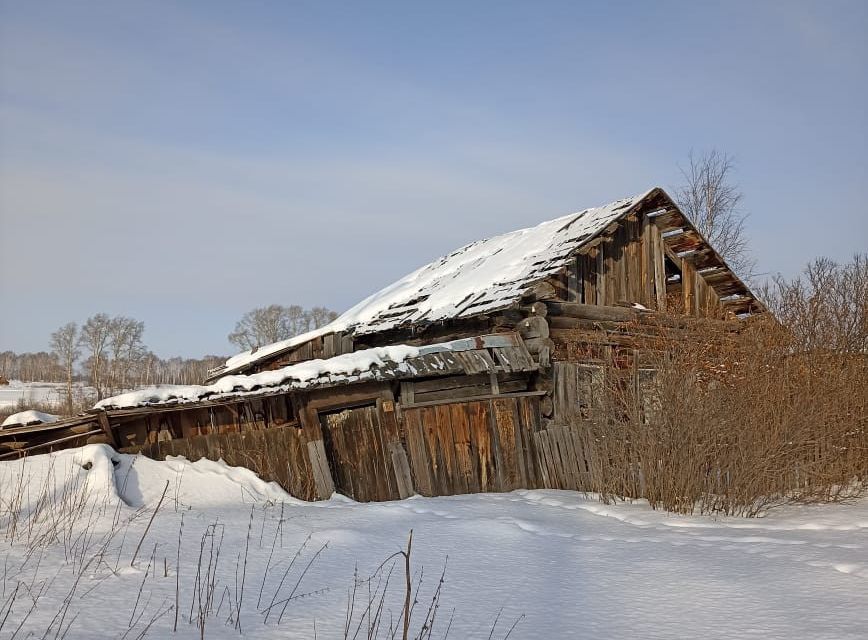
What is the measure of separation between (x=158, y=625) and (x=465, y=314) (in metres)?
7.83

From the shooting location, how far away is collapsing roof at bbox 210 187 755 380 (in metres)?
11.7

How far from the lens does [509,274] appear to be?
12508 millimetres

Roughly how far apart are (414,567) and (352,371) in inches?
193

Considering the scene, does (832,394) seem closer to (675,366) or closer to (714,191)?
(675,366)

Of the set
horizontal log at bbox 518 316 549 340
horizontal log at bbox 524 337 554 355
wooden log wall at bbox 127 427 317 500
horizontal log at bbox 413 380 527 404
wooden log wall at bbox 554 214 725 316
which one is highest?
wooden log wall at bbox 554 214 725 316

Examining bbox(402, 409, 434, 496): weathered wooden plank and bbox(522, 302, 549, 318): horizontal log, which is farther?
bbox(522, 302, 549, 318): horizontal log

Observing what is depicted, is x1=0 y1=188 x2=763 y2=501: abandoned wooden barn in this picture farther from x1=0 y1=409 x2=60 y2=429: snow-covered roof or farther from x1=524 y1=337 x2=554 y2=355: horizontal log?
x1=0 y1=409 x2=60 y2=429: snow-covered roof

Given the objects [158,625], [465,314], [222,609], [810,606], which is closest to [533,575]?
[810,606]

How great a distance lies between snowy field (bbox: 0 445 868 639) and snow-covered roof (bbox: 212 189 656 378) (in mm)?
4061

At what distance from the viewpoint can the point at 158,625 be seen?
401 cm

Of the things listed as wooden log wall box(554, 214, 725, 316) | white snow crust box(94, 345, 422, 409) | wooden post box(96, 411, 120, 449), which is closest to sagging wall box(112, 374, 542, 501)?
wooden post box(96, 411, 120, 449)

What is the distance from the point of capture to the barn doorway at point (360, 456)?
34.5 feet

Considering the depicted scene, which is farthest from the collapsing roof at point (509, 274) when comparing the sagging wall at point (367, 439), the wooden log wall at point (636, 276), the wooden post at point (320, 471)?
the wooden post at point (320, 471)

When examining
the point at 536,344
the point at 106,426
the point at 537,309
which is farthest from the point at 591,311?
the point at 106,426
